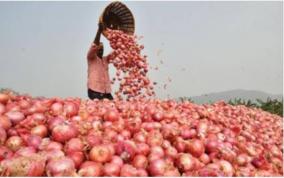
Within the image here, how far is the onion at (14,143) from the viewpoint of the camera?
2.69m

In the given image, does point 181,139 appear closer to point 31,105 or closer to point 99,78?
point 31,105

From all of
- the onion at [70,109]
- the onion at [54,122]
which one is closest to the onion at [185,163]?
the onion at [54,122]

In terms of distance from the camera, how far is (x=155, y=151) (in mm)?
2902

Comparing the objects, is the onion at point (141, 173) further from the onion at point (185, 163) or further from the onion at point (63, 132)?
the onion at point (63, 132)

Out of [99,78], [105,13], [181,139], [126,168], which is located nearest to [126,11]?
[105,13]

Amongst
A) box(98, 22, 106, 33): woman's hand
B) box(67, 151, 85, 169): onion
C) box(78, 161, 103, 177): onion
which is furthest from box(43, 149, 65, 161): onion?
box(98, 22, 106, 33): woman's hand

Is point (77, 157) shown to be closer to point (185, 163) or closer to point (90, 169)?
point (90, 169)

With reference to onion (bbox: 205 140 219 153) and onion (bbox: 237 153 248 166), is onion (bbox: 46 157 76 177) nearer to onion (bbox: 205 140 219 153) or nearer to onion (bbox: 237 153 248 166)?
onion (bbox: 205 140 219 153)

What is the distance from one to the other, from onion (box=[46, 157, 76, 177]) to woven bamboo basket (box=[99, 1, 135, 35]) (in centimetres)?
472

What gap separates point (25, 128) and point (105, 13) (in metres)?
4.35

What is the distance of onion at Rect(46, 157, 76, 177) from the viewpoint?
231 centimetres

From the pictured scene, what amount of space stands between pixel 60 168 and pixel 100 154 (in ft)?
1.18

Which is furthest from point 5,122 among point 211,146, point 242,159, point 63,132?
point 242,159

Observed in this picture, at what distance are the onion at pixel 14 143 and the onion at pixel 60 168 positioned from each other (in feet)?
1.39
